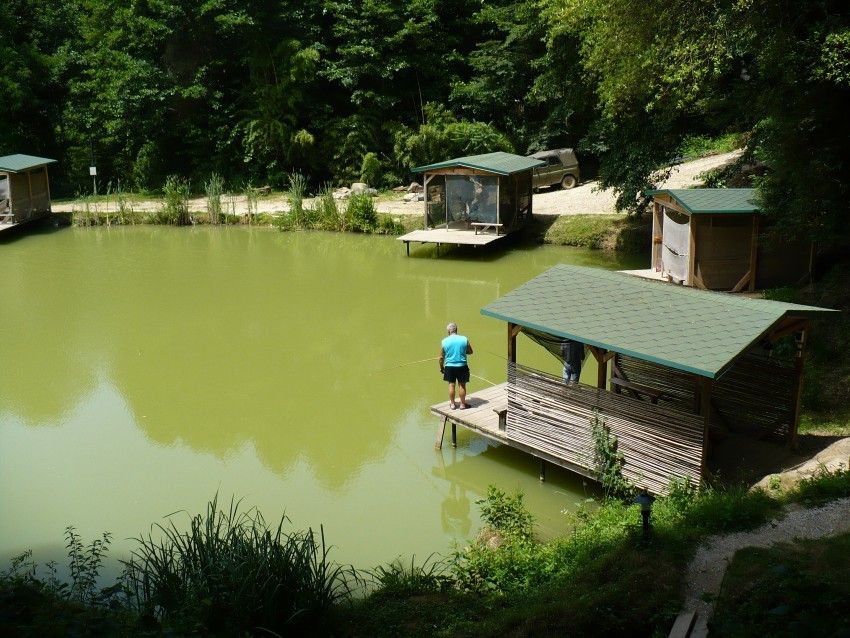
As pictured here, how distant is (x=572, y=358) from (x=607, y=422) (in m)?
1.32

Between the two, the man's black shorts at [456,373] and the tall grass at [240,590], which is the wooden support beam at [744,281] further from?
the tall grass at [240,590]

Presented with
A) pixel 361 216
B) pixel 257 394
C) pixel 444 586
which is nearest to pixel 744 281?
pixel 257 394

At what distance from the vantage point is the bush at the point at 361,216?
90.8ft

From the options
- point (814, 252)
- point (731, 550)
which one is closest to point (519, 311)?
point (731, 550)

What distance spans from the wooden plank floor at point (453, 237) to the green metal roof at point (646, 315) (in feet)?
39.8

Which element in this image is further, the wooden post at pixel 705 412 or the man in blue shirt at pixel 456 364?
the man in blue shirt at pixel 456 364

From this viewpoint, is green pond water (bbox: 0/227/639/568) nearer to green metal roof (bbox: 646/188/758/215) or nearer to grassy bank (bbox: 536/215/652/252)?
grassy bank (bbox: 536/215/652/252)

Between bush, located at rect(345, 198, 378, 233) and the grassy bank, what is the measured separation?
5062mm

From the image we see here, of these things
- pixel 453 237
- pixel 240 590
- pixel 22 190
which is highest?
pixel 22 190

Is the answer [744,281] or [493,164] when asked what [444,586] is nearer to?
[744,281]

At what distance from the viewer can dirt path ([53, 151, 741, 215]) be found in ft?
88.3

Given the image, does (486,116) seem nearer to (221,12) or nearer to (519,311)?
(221,12)

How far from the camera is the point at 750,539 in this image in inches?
312

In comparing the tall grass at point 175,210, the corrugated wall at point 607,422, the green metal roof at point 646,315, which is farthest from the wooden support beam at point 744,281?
the tall grass at point 175,210
